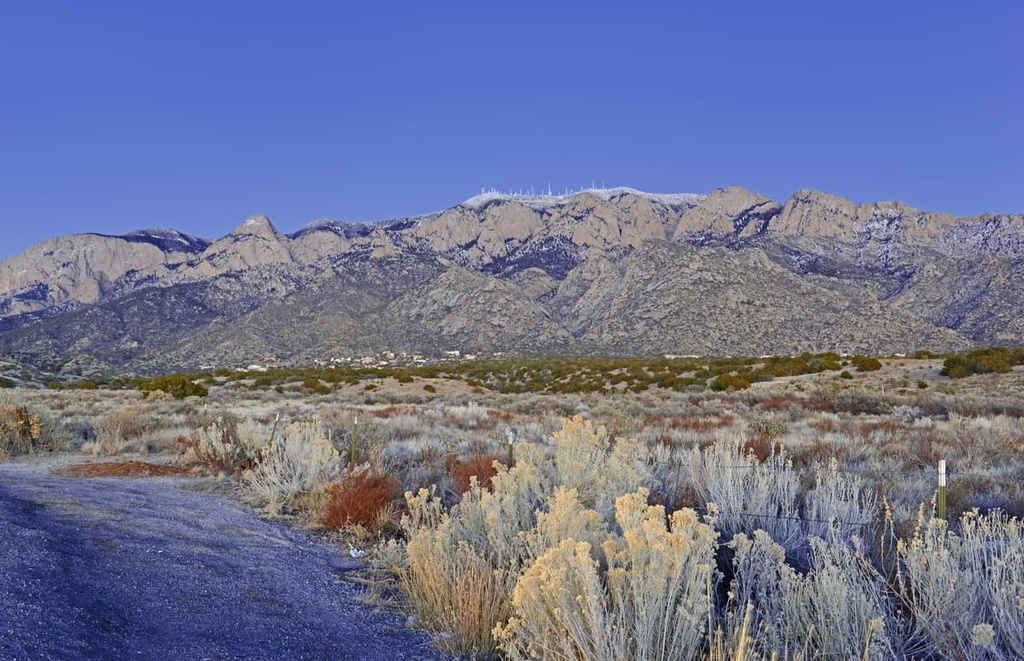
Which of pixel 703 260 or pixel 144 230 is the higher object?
pixel 144 230

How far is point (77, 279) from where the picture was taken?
139 meters

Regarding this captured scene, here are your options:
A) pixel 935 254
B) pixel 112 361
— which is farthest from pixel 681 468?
pixel 935 254

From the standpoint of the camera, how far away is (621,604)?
329 cm

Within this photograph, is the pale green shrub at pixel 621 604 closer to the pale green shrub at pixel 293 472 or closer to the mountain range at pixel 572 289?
the pale green shrub at pixel 293 472

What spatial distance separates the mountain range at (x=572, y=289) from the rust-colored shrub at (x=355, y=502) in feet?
196

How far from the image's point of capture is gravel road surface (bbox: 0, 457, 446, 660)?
12.2ft

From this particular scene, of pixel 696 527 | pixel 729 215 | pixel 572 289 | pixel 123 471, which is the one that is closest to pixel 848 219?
pixel 729 215

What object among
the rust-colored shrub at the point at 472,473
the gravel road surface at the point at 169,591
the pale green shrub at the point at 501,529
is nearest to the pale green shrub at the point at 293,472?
the gravel road surface at the point at 169,591

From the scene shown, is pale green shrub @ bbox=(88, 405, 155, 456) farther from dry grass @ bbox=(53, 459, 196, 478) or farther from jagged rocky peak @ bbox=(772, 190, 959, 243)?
jagged rocky peak @ bbox=(772, 190, 959, 243)

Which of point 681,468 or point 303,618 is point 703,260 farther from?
point 303,618

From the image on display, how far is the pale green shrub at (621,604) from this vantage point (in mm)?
3291

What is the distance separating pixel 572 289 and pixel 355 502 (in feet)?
281

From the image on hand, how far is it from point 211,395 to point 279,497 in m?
25.9

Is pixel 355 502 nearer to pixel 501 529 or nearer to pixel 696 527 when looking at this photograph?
pixel 501 529
